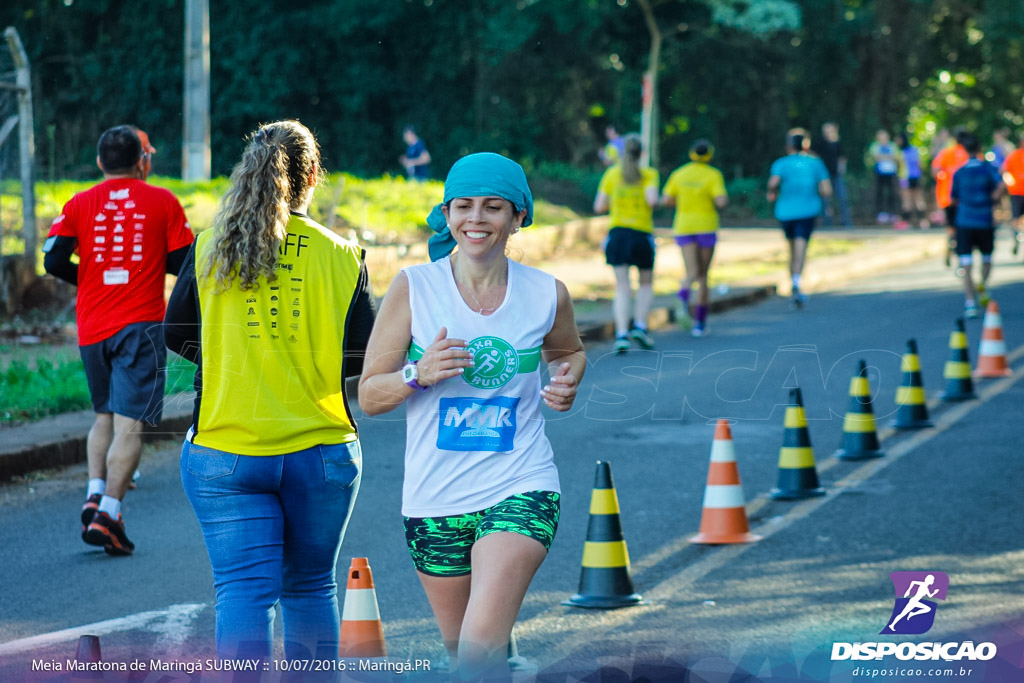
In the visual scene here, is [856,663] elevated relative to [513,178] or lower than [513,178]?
lower

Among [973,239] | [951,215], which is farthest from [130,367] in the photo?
[951,215]

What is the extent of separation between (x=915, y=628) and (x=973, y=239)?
11.6 m

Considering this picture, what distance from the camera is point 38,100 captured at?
125 feet

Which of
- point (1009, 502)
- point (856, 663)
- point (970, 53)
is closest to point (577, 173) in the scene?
point (970, 53)

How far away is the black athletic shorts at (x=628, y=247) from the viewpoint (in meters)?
13.9

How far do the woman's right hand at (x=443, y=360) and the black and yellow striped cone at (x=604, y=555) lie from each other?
2.41 m

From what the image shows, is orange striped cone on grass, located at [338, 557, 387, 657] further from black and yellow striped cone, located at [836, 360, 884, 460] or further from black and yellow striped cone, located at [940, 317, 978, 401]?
black and yellow striped cone, located at [940, 317, 978, 401]

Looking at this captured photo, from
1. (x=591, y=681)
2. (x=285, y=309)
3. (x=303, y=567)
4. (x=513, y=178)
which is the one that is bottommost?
(x=591, y=681)

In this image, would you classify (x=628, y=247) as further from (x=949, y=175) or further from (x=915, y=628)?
(x=949, y=175)

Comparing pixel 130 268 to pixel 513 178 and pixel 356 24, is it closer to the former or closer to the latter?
pixel 513 178

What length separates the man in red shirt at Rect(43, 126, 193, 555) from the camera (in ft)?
22.1

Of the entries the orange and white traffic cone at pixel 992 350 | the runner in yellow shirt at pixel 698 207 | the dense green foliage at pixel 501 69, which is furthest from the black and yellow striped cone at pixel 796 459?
the dense green foliage at pixel 501 69

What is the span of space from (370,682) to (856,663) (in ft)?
5.48

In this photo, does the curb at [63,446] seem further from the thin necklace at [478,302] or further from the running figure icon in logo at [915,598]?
the thin necklace at [478,302]
